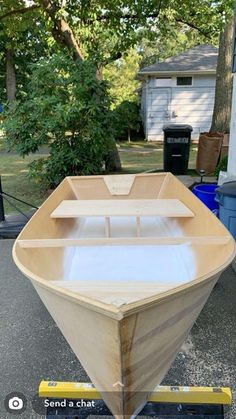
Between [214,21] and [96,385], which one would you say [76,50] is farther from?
[96,385]

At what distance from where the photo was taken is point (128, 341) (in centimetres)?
153

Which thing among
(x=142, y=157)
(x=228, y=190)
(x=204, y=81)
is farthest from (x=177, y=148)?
(x=204, y=81)

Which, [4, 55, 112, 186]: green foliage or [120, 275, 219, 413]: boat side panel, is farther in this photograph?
[4, 55, 112, 186]: green foliage

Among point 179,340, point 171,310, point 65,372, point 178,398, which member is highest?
point 171,310

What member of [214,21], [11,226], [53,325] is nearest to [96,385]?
[53,325]

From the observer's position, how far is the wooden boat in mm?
1581

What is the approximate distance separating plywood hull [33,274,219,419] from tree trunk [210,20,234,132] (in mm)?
8576

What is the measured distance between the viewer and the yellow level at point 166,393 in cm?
187

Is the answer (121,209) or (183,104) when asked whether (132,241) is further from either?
(183,104)

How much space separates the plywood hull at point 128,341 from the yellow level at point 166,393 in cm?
7

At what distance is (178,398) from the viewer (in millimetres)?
1886

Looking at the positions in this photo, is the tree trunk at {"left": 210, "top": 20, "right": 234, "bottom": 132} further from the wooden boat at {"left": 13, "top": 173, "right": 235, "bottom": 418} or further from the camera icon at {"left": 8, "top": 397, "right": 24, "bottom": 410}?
the camera icon at {"left": 8, "top": 397, "right": 24, "bottom": 410}

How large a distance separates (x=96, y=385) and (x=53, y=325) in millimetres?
1267

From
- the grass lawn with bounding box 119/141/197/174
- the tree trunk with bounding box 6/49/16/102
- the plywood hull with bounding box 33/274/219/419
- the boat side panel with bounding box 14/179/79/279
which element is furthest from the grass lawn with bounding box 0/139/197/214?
the tree trunk with bounding box 6/49/16/102
